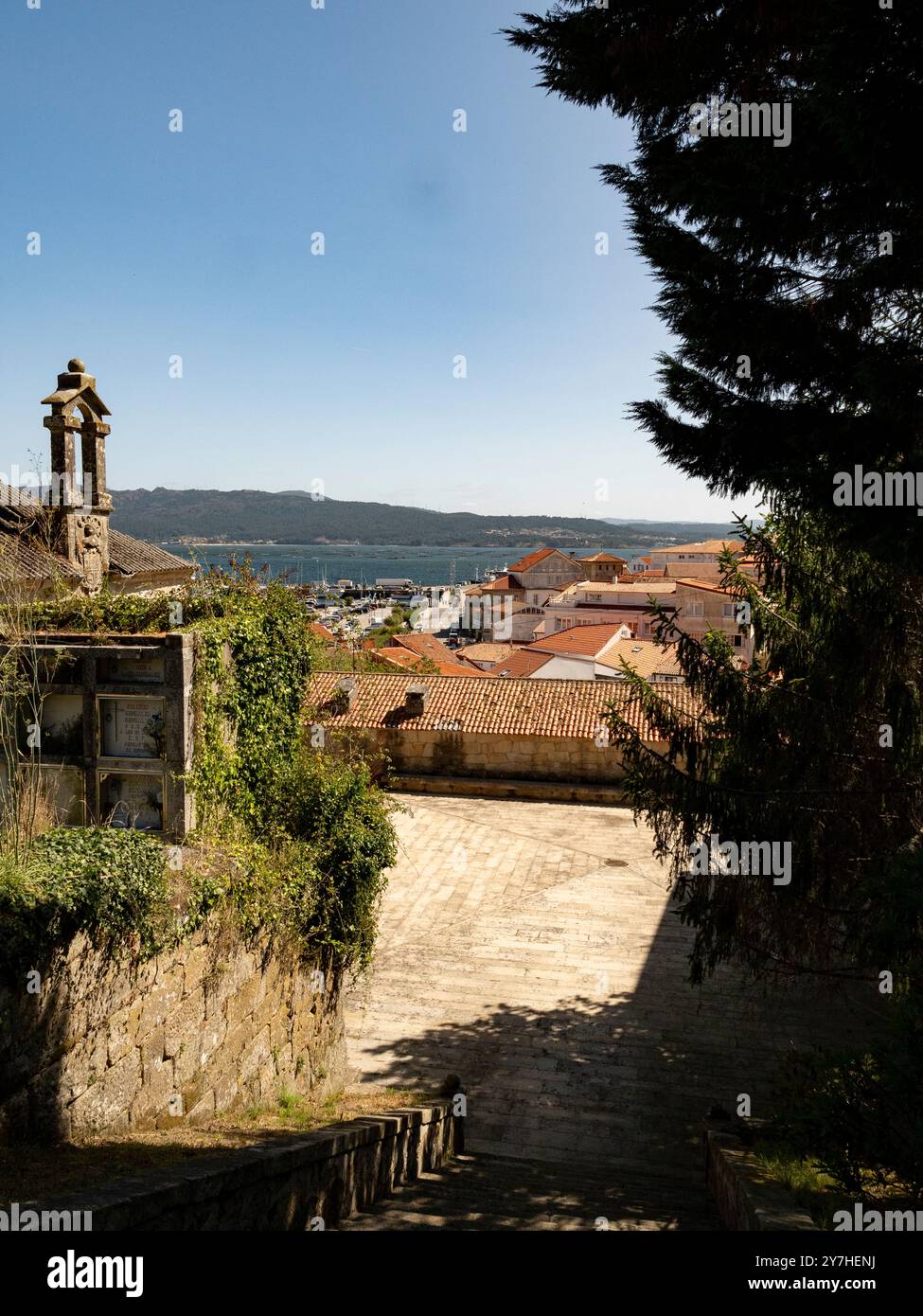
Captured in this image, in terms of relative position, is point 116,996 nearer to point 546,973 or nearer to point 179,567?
point 546,973

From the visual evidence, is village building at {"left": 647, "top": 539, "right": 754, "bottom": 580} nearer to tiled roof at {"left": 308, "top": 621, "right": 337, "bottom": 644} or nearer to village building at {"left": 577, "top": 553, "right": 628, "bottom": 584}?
village building at {"left": 577, "top": 553, "right": 628, "bottom": 584}

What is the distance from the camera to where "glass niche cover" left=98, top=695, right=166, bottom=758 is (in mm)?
6910

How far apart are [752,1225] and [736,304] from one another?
5.75 meters

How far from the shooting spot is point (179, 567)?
84.1 feet

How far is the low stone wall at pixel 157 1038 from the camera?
466cm

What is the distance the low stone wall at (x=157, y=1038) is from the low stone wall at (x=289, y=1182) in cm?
104

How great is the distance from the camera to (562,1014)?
966 centimetres

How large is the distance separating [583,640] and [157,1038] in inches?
1479

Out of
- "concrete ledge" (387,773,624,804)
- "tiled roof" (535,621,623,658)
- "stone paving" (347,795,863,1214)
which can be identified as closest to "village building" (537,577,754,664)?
"tiled roof" (535,621,623,658)

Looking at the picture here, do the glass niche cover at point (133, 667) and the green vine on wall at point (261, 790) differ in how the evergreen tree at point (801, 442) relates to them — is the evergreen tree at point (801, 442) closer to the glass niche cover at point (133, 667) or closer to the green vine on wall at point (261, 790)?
the green vine on wall at point (261, 790)

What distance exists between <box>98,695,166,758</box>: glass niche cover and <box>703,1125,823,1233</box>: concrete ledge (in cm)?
540

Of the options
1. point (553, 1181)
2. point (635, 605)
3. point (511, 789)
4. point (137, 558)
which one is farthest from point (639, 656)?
point (635, 605)

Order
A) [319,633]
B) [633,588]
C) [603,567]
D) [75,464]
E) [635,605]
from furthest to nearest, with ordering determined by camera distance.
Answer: [603,567]
[635,605]
[633,588]
[75,464]
[319,633]

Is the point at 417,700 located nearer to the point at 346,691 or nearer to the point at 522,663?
the point at 346,691
